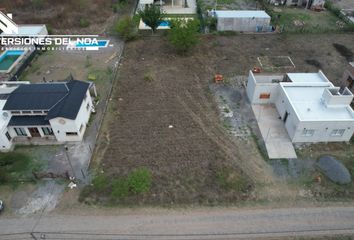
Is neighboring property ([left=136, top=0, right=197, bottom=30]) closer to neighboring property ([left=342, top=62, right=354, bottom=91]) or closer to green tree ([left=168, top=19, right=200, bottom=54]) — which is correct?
green tree ([left=168, top=19, right=200, bottom=54])

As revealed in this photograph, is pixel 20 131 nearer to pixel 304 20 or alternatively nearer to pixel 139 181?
pixel 139 181

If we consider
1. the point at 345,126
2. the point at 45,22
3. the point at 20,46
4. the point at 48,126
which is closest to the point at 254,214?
the point at 345,126

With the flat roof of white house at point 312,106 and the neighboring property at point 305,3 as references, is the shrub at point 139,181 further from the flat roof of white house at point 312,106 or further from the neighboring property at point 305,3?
the neighboring property at point 305,3

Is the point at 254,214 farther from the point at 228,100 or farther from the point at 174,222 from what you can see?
the point at 228,100

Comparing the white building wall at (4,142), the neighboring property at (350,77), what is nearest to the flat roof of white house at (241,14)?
the neighboring property at (350,77)
